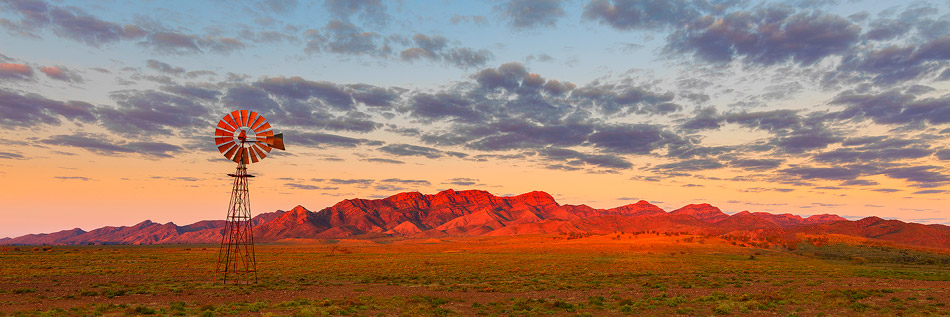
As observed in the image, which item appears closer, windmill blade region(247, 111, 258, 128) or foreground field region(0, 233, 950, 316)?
foreground field region(0, 233, 950, 316)

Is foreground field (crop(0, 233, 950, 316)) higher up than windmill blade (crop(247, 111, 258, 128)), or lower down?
lower down

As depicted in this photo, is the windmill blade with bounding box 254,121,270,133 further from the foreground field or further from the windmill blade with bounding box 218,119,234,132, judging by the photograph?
the foreground field

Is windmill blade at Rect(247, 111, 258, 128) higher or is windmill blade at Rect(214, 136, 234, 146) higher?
windmill blade at Rect(247, 111, 258, 128)

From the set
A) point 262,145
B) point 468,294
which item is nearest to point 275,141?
point 262,145

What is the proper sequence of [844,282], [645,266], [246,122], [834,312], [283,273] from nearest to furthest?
[834,312] < [246,122] < [844,282] < [283,273] < [645,266]

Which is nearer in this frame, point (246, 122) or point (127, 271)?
point (246, 122)

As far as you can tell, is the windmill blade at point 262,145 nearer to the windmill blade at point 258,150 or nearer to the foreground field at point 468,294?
the windmill blade at point 258,150

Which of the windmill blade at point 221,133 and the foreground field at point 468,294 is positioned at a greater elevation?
the windmill blade at point 221,133

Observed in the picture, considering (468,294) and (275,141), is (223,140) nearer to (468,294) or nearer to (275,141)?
(275,141)

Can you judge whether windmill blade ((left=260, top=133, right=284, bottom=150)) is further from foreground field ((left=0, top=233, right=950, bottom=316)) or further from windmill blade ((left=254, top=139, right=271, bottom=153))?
foreground field ((left=0, top=233, right=950, bottom=316))

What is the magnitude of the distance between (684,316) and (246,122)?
30509mm

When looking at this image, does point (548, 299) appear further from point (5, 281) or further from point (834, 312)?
point (5, 281)

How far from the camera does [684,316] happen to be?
23.0m

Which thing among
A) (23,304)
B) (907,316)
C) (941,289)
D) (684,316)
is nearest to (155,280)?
(23,304)
